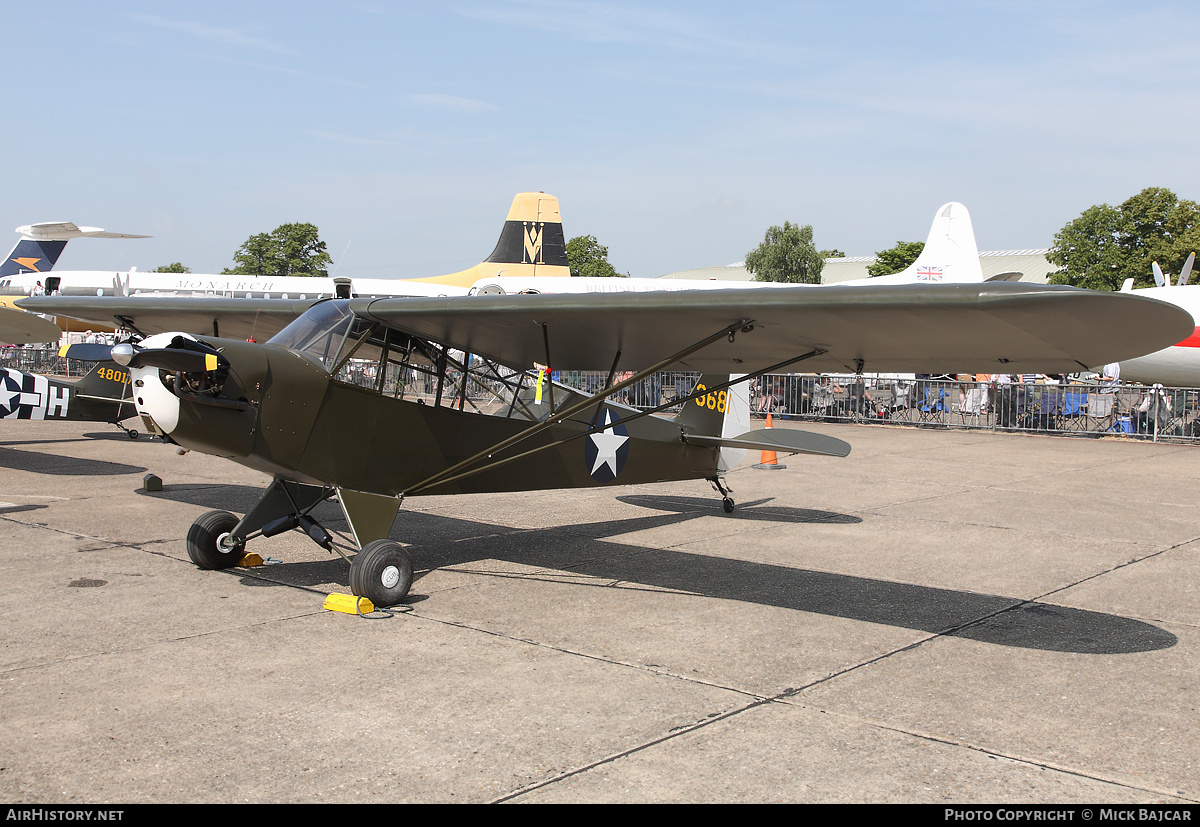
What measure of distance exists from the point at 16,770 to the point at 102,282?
39013 mm

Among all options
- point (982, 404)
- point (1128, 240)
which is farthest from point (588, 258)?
point (982, 404)

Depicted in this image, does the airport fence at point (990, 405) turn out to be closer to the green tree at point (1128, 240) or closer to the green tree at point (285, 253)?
the green tree at point (1128, 240)

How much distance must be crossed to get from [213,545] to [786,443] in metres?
5.24

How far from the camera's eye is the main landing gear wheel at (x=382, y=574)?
6.09m

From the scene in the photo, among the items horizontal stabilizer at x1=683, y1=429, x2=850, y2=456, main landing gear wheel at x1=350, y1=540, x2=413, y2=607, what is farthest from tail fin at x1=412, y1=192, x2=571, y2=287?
main landing gear wheel at x1=350, y1=540, x2=413, y2=607

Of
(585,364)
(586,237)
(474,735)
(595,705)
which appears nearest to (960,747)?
(595,705)

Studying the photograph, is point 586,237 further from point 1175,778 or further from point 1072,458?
point 1175,778

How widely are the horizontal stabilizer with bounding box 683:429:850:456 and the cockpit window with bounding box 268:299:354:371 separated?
4131 mm

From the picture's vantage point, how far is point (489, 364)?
25.9 feet

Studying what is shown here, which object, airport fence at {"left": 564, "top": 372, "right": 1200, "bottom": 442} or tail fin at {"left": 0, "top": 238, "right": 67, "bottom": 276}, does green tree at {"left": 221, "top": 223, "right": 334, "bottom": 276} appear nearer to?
tail fin at {"left": 0, "top": 238, "right": 67, "bottom": 276}

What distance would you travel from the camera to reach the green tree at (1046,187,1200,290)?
5747 centimetres

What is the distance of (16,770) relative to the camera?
3.57 m

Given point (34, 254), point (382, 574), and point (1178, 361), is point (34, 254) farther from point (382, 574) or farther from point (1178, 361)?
point (1178, 361)

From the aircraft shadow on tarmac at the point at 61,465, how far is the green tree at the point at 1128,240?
191 ft
